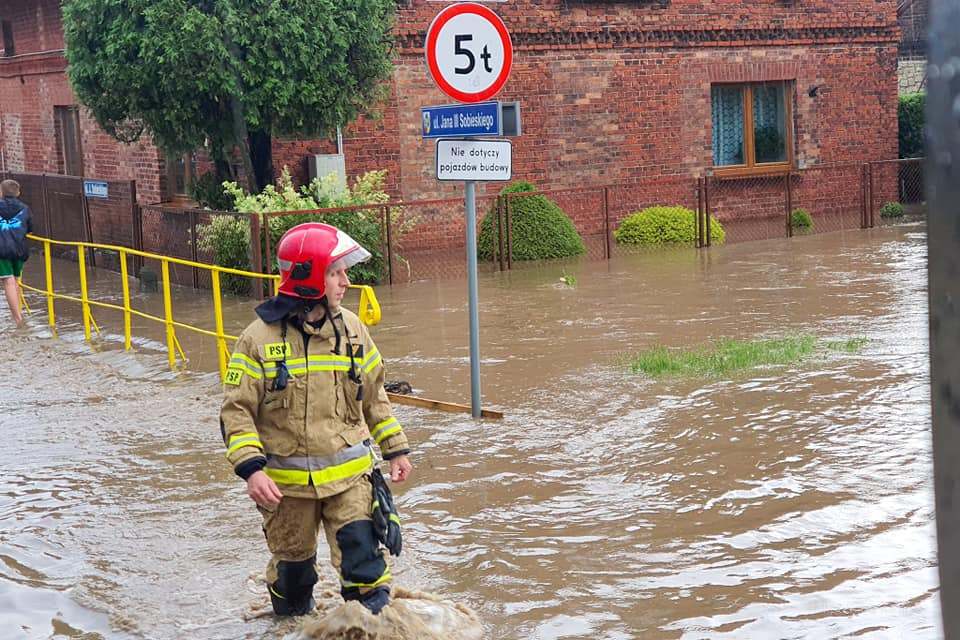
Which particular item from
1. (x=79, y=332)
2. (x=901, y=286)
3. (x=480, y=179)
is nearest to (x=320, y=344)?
(x=480, y=179)

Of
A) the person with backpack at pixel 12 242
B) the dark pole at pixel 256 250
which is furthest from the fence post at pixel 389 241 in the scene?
the person with backpack at pixel 12 242

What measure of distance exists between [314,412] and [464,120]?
430cm

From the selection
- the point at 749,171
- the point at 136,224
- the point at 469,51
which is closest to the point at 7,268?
the point at 136,224

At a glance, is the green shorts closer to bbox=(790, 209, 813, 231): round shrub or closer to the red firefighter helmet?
the red firefighter helmet

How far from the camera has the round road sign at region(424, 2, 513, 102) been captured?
8.45 metres

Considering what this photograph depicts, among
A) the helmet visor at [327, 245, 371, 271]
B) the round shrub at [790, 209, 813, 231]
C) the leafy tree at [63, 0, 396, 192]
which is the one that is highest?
the leafy tree at [63, 0, 396, 192]

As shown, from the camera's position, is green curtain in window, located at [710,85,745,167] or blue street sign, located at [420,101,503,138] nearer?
blue street sign, located at [420,101,503,138]

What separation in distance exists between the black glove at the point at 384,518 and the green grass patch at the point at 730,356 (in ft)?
18.3

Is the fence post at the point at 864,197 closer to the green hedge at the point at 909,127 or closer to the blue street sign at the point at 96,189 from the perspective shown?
the green hedge at the point at 909,127

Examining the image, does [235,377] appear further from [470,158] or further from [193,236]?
[193,236]

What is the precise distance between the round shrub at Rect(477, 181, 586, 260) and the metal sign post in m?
9.40

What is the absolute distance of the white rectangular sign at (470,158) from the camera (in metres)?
8.66

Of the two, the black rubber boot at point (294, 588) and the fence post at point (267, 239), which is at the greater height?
the fence post at point (267, 239)

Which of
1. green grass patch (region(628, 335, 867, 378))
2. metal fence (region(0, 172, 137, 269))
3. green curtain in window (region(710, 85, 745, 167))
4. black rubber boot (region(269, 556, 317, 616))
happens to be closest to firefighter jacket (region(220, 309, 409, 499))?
black rubber boot (region(269, 556, 317, 616))
